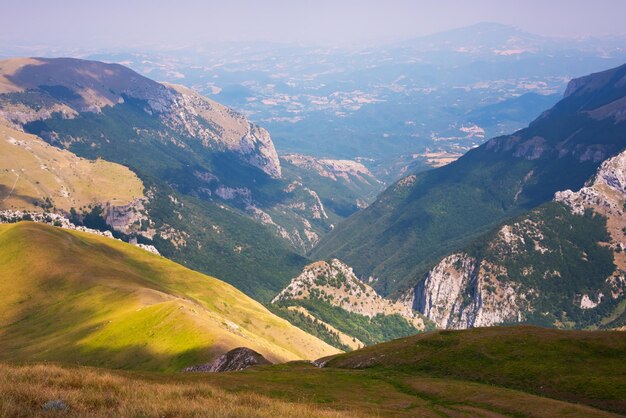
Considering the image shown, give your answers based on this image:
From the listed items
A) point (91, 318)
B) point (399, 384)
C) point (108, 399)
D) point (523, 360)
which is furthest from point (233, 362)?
point (91, 318)

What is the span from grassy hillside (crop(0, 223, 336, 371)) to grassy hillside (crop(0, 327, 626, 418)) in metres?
34.5

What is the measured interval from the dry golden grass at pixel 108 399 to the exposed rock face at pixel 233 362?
60005 mm

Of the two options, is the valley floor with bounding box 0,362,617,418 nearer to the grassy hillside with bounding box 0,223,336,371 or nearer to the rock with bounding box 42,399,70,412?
the rock with bounding box 42,399,70,412

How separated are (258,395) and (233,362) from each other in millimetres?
59721

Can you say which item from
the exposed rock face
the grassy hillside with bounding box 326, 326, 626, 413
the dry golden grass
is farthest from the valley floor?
the exposed rock face

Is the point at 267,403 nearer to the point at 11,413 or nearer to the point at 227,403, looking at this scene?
the point at 227,403

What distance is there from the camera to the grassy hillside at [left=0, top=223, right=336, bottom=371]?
4018 inches

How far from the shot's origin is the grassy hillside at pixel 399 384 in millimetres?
22531

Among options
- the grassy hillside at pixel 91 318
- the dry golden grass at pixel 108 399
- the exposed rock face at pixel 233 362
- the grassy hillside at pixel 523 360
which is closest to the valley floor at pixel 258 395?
the dry golden grass at pixel 108 399

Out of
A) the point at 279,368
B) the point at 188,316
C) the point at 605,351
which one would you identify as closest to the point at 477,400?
the point at 605,351

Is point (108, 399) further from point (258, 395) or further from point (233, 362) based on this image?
point (233, 362)

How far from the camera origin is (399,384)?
6253 cm

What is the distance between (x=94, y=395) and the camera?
22969mm

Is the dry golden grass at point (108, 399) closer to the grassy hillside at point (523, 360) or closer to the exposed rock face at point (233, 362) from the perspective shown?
the grassy hillside at point (523, 360)
